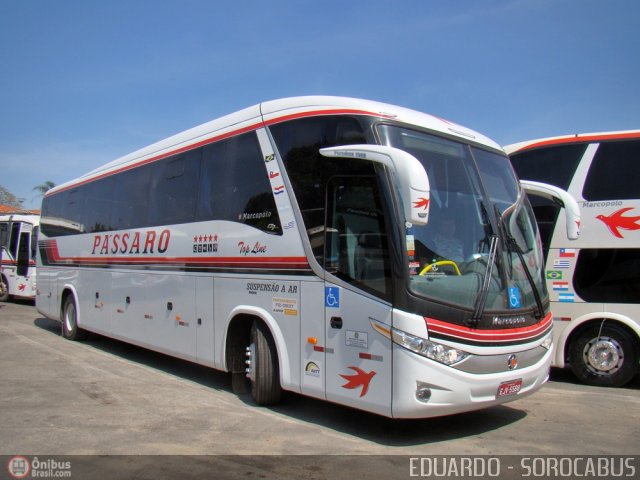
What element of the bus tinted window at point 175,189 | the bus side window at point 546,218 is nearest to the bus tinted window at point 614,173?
the bus side window at point 546,218

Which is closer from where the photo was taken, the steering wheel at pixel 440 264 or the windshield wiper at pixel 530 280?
the steering wheel at pixel 440 264

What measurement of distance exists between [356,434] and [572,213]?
3.71 metres

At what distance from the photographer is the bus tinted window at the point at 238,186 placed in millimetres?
6566

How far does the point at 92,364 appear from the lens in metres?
9.66

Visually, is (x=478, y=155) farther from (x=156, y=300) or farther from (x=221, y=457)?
(x=156, y=300)

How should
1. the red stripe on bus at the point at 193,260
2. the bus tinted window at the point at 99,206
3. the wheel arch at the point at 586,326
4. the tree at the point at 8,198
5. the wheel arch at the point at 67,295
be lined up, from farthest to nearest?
the tree at the point at 8,198, the wheel arch at the point at 67,295, the bus tinted window at the point at 99,206, the wheel arch at the point at 586,326, the red stripe on bus at the point at 193,260

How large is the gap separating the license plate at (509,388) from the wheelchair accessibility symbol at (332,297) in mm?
1751

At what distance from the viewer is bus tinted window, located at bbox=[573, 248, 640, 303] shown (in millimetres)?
7828

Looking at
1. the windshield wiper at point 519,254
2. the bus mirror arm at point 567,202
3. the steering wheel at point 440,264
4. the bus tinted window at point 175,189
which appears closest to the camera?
the steering wheel at point 440,264

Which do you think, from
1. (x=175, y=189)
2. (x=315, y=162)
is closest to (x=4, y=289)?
(x=175, y=189)

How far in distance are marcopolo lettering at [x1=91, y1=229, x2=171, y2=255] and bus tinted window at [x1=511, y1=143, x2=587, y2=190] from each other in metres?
5.81

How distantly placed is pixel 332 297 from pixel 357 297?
34cm

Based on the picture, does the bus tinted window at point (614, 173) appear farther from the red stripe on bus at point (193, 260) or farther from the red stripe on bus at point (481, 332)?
the red stripe on bus at point (193, 260)

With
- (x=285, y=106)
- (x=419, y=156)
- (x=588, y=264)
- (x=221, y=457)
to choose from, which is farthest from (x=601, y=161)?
(x=221, y=457)
